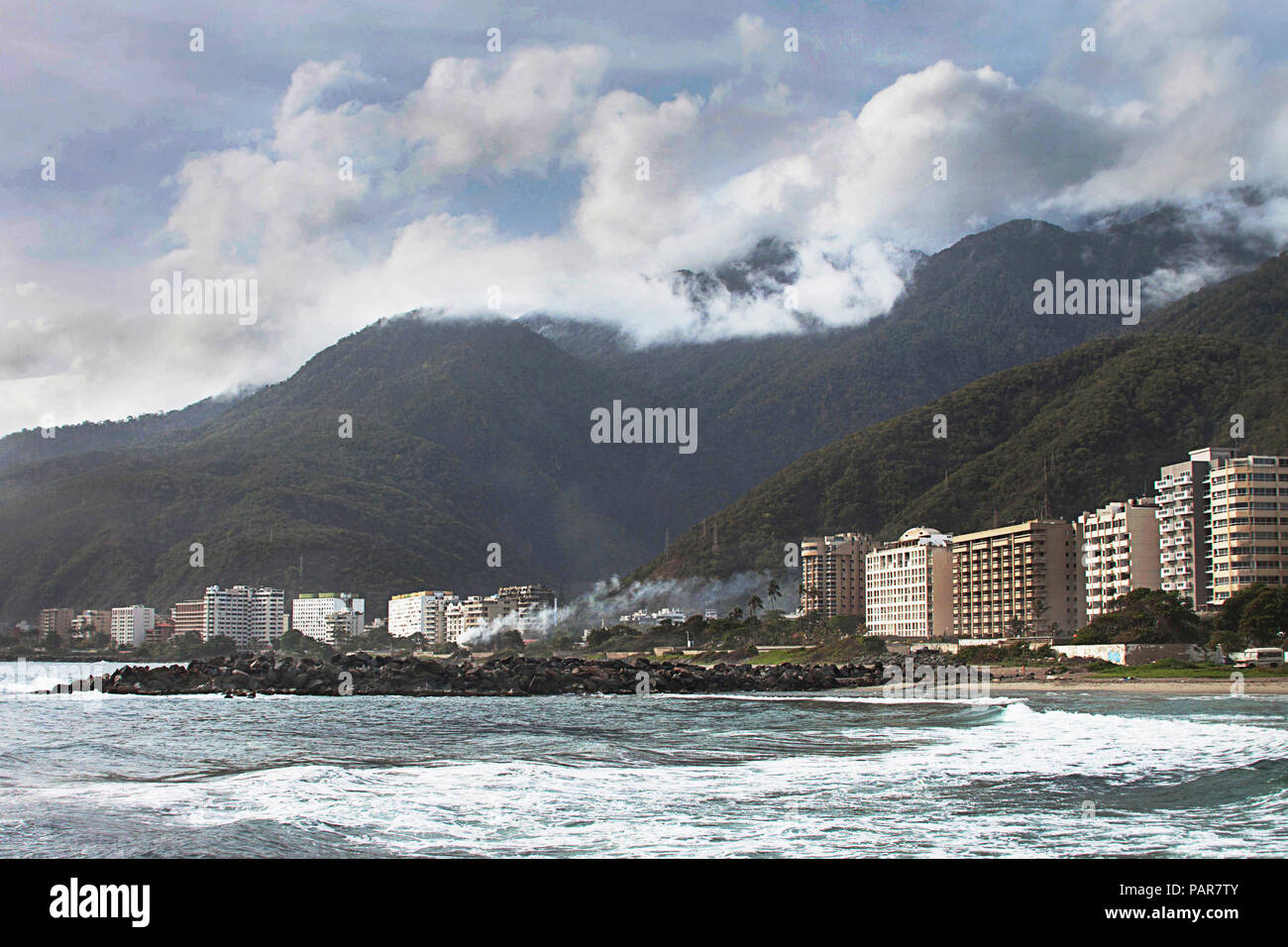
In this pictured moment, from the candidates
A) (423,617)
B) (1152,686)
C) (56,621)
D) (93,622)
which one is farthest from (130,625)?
(1152,686)

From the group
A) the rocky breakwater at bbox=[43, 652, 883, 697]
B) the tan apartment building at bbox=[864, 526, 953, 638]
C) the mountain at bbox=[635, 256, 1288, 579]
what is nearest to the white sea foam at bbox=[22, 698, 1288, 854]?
the rocky breakwater at bbox=[43, 652, 883, 697]

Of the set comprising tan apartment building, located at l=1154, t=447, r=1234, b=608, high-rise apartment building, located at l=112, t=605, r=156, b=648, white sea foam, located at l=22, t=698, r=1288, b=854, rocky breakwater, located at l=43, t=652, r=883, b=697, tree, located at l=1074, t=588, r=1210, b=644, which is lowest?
high-rise apartment building, located at l=112, t=605, r=156, b=648

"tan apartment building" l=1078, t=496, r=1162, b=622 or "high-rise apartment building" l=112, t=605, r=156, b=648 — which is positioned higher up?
"tan apartment building" l=1078, t=496, r=1162, b=622

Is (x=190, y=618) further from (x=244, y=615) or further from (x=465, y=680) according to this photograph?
(x=465, y=680)

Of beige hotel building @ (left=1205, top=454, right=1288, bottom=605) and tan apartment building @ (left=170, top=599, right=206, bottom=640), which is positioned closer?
beige hotel building @ (left=1205, top=454, right=1288, bottom=605)

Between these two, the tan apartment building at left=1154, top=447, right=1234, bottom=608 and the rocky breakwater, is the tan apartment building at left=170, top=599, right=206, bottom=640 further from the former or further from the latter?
the tan apartment building at left=1154, top=447, right=1234, bottom=608

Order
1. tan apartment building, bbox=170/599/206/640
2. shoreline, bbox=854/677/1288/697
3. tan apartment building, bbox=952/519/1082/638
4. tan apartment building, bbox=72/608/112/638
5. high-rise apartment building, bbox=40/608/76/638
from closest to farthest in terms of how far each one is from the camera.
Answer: shoreline, bbox=854/677/1288/697
tan apartment building, bbox=952/519/1082/638
tan apartment building, bbox=170/599/206/640
tan apartment building, bbox=72/608/112/638
high-rise apartment building, bbox=40/608/76/638

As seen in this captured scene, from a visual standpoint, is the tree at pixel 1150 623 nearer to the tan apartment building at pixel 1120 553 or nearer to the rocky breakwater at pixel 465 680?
the tan apartment building at pixel 1120 553

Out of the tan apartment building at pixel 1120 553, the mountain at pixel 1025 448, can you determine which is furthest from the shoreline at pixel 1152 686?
the mountain at pixel 1025 448
